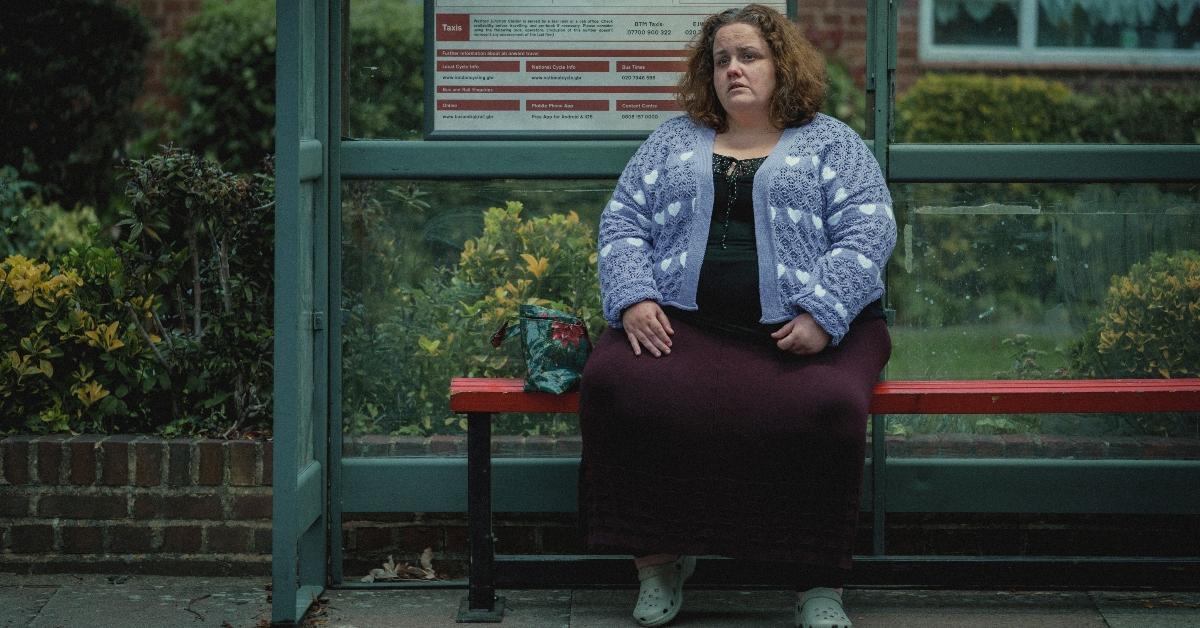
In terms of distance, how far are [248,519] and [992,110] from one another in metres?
2.69

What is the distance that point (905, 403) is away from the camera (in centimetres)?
409

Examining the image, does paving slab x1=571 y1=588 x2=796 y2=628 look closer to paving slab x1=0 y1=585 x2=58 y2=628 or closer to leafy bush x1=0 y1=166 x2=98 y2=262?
paving slab x1=0 y1=585 x2=58 y2=628

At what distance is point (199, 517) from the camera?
461cm

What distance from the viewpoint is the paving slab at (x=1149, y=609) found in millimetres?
4199

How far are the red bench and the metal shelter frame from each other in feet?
1.39

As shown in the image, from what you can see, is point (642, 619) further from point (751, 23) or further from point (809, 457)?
point (751, 23)

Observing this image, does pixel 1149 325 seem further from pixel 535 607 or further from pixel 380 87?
pixel 380 87

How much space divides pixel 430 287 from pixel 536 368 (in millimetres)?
659

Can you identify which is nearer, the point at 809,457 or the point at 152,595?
the point at 809,457

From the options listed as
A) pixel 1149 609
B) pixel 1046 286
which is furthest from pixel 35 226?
pixel 1149 609

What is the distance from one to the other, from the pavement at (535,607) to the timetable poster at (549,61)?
53.3 inches

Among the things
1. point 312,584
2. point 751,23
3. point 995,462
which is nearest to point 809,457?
point 995,462

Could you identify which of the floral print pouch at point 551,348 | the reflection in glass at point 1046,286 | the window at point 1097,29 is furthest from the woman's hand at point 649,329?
the window at point 1097,29

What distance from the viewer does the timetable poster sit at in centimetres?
453
